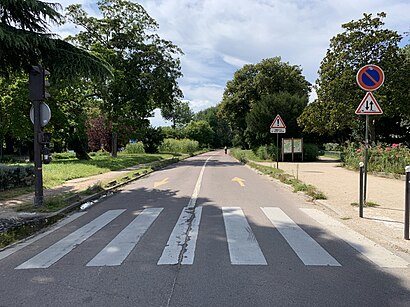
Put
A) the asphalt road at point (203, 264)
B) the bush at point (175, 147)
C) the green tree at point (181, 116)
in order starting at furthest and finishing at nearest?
the green tree at point (181, 116) < the bush at point (175, 147) < the asphalt road at point (203, 264)

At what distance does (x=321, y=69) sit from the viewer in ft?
88.8

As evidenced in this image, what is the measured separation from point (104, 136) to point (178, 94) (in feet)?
79.1

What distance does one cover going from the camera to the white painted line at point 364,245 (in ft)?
16.1

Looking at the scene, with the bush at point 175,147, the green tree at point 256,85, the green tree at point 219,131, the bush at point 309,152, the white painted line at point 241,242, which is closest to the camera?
the white painted line at point 241,242

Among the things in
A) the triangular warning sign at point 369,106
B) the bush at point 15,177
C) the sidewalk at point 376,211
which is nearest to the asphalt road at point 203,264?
the sidewalk at point 376,211

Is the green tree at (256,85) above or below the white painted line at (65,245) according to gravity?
above

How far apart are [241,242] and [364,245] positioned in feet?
6.72

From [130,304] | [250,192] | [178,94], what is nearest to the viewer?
[130,304]

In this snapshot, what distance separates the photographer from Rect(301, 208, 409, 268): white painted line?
16.1 feet

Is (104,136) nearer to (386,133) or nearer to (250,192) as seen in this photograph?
(386,133)

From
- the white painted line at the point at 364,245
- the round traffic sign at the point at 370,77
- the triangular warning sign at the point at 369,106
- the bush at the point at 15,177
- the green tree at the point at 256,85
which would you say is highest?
the green tree at the point at 256,85

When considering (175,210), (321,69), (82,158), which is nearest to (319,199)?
(175,210)

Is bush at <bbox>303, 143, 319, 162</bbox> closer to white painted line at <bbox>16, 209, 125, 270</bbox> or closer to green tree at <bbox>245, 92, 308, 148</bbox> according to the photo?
green tree at <bbox>245, 92, 308, 148</bbox>

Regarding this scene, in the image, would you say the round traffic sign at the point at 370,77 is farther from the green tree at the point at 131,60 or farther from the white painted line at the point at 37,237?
the green tree at the point at 131,60
